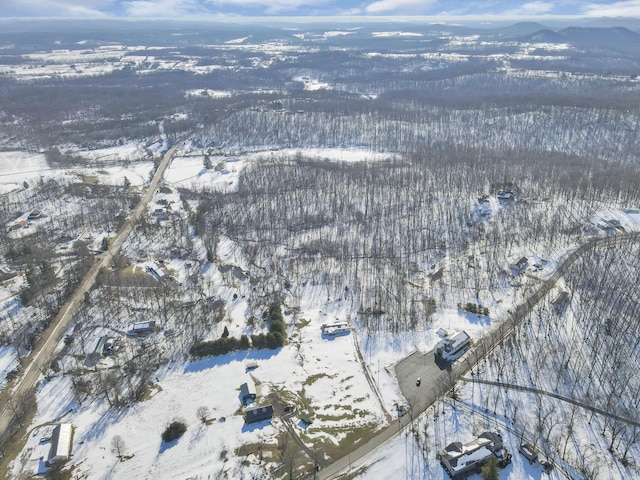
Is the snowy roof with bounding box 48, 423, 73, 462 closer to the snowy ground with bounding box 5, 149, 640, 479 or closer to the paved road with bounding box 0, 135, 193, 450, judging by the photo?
the snowy ground with bounding box 5, 149, 640, 479

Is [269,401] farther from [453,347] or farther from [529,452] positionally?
[529,452]

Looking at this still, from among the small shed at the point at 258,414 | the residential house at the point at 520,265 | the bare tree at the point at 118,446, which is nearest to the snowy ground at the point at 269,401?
the bare tree at the point at 118,446

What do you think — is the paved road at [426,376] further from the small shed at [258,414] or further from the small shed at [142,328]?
the small shed at [142,328]

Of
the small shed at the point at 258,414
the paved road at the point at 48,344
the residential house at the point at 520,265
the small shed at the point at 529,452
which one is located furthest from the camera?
the residential house at the point at 520,265

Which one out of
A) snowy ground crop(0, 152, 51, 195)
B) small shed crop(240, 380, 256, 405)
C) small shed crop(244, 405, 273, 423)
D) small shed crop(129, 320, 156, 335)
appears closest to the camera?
small shed crop(244, 405, 273, 423)

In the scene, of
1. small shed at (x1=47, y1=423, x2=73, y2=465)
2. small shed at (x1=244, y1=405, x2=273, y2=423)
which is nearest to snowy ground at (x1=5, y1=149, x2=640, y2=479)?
small shed at (x1=244, y1=405, x2=273, y2=423)

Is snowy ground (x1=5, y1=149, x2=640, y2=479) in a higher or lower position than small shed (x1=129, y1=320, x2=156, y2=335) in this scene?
lower

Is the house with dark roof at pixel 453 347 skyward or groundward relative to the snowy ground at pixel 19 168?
groundward
